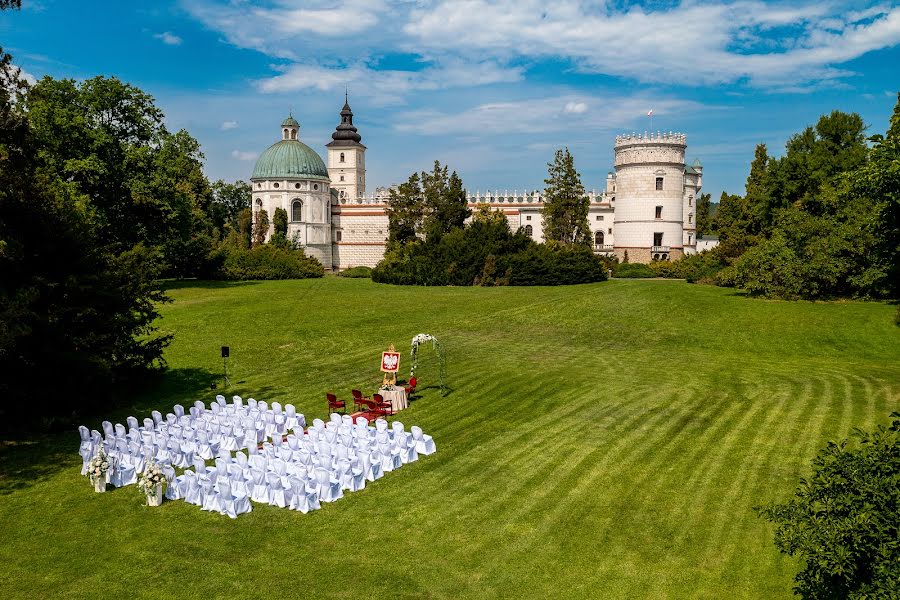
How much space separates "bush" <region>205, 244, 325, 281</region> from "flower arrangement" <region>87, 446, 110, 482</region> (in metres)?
47.4

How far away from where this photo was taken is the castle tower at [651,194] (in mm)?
73125

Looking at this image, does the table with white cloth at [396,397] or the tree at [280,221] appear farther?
the tree at [280,221]

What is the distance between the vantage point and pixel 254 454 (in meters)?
14.9

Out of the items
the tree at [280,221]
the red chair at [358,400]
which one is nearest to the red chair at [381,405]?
the red chair at [358,400]

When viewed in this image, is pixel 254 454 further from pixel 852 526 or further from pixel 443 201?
pixel 443 201

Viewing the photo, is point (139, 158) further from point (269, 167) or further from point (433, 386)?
point (269, 167)

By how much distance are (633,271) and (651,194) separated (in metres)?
13.6

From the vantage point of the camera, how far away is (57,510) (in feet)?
42.7

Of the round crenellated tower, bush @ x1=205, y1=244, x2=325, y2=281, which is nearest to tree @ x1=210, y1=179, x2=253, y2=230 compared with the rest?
bush @ x1=205, y1=244, x2=325, y2=281

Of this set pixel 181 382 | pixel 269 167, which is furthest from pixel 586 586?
pixel 269 167

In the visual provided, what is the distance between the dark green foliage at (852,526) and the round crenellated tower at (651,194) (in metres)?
68.5

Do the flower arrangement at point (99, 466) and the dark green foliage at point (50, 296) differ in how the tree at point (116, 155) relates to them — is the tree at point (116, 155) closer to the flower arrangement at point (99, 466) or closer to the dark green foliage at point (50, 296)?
the dark green foliage at point (50, 296)

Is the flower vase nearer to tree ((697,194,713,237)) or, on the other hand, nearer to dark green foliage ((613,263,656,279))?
dark green foliage ((613,263,656,279))

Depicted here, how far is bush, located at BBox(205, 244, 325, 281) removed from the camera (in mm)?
59703
